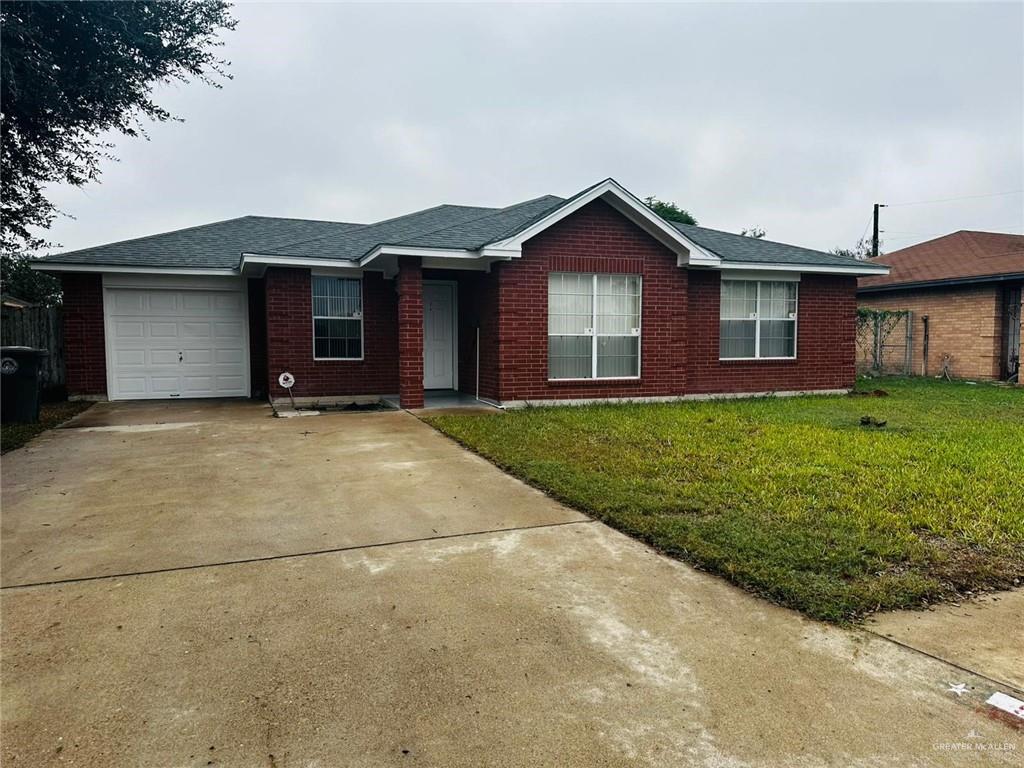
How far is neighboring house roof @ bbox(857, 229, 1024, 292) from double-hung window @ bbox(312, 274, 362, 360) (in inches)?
512

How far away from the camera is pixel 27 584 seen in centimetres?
378

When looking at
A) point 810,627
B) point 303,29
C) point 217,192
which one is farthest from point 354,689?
point 217,192

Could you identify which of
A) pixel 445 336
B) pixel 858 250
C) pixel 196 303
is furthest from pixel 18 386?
pixel 858 250

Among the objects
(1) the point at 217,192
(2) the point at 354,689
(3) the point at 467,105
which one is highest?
(3) the point at 467,105

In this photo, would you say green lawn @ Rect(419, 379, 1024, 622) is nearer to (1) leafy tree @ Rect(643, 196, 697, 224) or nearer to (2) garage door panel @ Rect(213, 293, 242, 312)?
(2) garage door panel @ Rect(213, 293, 242, 312)

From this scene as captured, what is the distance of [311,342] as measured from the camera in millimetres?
12938

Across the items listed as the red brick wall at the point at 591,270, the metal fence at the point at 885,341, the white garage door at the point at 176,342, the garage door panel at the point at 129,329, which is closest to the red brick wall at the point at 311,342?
the white garage door at the point at 176,342

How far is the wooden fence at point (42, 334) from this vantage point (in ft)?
45.1

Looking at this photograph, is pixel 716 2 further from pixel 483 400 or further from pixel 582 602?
pixel 582 602

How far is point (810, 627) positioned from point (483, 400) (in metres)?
9.32

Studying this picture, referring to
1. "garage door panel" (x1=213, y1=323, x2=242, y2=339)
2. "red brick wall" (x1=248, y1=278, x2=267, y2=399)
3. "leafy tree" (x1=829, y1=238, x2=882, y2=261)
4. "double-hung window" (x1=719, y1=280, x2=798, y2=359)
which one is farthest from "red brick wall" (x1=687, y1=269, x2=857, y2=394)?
"leafy tree" (x1=829, y1=238, x2=882, y2=261)

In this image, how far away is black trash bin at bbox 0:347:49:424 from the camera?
33.0 ft

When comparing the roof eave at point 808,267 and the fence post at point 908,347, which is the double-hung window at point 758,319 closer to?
the roof eave at point 808,267

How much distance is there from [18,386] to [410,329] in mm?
6118
